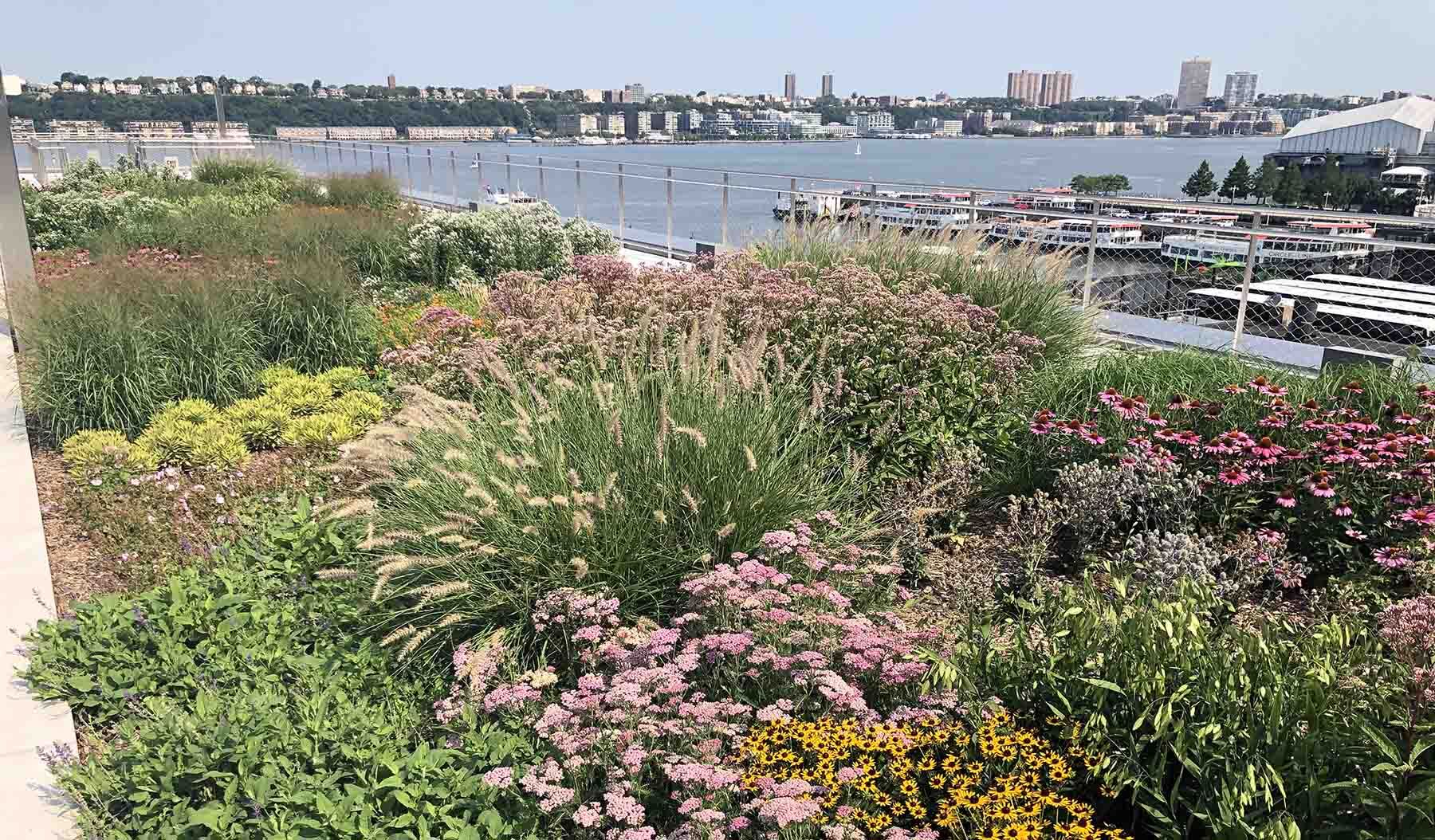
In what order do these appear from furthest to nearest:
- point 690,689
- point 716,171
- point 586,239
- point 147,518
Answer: point 716,171 < point 586,239 < point 147,518 < point 690,689

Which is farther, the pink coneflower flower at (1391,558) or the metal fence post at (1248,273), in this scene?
the metal fence post at (1248,273)

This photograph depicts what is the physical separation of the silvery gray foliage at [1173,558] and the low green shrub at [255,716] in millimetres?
2199

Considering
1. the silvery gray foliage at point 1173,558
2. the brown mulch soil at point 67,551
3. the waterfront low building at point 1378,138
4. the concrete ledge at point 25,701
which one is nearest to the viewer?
the concrete ledge at point 25,701

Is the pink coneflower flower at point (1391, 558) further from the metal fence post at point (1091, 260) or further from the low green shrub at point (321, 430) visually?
the low green shrub at point (321, 430)

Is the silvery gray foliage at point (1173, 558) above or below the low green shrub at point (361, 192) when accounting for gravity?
below

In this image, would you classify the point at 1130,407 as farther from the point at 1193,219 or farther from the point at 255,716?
the point at 1193,219

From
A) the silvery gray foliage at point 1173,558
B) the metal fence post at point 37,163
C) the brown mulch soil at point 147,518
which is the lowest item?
the brown mulch soil at point 147,518

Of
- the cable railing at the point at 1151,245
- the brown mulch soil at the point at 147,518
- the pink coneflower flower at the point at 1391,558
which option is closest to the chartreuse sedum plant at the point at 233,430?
the brown mulch soil at the point at 147,518

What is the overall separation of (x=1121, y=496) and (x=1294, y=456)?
2.39ft

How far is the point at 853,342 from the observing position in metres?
4.54

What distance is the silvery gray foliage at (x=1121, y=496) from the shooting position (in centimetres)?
374

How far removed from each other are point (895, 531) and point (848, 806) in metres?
1.78

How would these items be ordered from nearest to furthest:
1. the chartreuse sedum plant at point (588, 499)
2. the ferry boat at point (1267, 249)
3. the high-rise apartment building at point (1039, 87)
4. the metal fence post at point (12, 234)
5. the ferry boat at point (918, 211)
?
the chartreuse sedum plant at point (588, 499), the metal fence post at point (12, 234), the ferry boat at point (918, 211), the ferry boat at point (1267, 249), the high-rise apartment building at point (1039, 87)

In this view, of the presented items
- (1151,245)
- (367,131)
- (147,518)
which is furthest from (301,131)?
(147,518)
